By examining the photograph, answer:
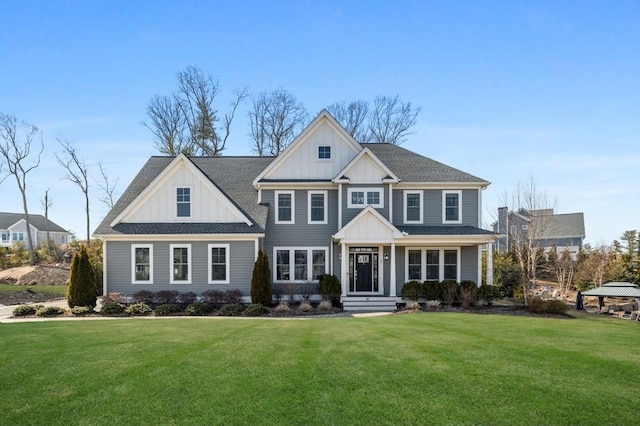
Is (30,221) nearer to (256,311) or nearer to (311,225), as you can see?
(311,225)

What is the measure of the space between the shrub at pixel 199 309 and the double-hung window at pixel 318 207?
22.7ft

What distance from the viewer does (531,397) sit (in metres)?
6.34

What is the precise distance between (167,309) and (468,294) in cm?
1343

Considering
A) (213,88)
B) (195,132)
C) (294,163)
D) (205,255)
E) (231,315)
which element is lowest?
(231,315)

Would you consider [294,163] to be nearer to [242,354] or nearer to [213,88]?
[242,354]

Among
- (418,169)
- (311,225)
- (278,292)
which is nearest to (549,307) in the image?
→ (418,169)

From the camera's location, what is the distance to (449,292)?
2172 centimetres

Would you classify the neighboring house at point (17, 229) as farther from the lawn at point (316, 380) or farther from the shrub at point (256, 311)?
the lawn at point (316, 380)

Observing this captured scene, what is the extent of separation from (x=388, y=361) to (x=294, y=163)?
1691 centimetres

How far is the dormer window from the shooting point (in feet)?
79.0

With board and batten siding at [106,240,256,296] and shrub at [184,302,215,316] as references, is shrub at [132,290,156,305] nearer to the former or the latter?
board and batten siding at [106,240,256,296]

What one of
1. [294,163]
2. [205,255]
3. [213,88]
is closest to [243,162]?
[294,163]

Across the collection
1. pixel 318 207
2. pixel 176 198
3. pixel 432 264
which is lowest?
pixel 432 264

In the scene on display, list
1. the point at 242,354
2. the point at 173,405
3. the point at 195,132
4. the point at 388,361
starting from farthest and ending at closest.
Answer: the point at 195,132
the point at 242,354
the point at 388,361
the point at 173,405
